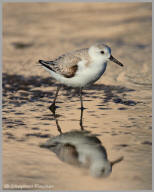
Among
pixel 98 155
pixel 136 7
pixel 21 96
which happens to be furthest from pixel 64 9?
pixel 98 155

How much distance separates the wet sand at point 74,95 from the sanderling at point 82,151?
0.11 m

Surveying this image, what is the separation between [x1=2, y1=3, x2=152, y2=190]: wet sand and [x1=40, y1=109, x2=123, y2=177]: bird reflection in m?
0.11

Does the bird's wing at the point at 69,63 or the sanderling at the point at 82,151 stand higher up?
the bird's wing at the point at 69,63

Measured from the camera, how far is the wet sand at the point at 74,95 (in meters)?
6.02

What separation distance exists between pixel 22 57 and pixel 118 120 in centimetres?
566

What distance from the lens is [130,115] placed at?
27.2ft

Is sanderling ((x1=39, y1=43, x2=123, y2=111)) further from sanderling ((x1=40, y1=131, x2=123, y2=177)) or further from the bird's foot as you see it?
sanderling ((x1=40, y1=131, x2=123, y2=177))

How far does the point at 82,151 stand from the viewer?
21.9ft

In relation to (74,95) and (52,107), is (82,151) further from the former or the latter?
(74,95)

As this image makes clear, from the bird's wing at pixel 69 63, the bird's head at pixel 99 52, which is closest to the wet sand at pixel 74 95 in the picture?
the bird's wing at pixel 69 63

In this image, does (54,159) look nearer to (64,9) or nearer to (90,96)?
(90,96)

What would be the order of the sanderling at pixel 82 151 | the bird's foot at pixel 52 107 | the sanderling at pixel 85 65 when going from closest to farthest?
the sanderling at pixel 82 151 < the sanderling at pixel 85 65 < the bird's foot at pixel 52 107

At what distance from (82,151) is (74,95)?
10.4ft

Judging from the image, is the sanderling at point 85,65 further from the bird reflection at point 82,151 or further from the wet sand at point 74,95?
the bird reflection at point 82,151
